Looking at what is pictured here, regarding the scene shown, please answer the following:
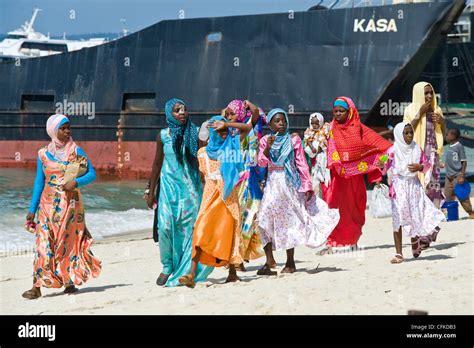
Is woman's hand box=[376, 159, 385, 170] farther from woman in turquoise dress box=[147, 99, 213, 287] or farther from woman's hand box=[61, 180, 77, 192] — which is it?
woman's hand box=[61, 180, 77, 192]

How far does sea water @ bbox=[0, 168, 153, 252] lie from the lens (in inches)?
507

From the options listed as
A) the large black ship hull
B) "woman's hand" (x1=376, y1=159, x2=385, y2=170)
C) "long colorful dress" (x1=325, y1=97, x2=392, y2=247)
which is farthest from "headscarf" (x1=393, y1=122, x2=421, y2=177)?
the large black ship hull

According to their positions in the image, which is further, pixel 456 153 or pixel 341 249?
pixel 456 153

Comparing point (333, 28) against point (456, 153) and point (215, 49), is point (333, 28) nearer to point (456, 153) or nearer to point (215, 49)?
point (215, 49)

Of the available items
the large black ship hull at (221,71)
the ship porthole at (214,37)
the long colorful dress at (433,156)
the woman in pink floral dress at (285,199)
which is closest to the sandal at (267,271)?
the woman in pink floral dress at (285,199)

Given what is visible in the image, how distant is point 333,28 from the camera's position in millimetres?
19078

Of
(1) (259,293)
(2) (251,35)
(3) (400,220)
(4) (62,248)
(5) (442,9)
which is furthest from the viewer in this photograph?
(2) (251,35)

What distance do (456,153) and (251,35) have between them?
Answer: 374 inches

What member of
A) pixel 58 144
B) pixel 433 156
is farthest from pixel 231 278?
pixel 433 156

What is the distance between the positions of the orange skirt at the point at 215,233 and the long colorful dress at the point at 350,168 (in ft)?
5.86

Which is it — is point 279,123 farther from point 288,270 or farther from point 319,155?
point 319,155

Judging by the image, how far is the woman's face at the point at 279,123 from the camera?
23.7ft

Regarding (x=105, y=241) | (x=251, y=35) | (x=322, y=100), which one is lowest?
(x=105, y=241)

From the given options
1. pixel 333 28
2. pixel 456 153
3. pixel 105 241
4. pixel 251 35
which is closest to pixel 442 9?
pixel 333 28
